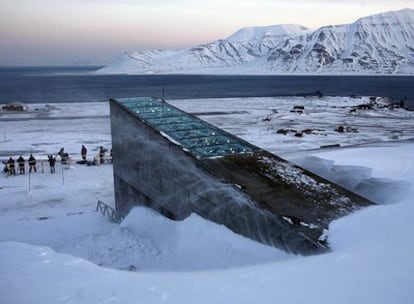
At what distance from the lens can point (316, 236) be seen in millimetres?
7844

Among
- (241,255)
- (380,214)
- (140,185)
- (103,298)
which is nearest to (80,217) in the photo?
(140,185)

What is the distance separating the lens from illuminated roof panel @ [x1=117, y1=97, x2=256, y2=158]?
11.5 m

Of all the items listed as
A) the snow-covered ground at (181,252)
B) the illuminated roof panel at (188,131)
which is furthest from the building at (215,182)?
the snow-covered ground at (181,252)

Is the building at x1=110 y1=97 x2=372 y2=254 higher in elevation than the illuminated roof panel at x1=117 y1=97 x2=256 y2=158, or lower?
lower

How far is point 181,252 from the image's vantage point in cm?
965

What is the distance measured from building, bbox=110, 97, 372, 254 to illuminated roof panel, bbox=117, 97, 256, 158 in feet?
0.10

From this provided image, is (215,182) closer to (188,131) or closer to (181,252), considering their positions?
(181,252)

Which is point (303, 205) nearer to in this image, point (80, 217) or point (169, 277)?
point (169, 277)

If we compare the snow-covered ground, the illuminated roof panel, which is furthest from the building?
the snow-covered ground

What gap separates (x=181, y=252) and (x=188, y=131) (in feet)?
14.0

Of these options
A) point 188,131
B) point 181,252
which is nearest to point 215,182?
point 181,252

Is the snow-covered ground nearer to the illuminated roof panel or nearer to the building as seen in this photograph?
the building

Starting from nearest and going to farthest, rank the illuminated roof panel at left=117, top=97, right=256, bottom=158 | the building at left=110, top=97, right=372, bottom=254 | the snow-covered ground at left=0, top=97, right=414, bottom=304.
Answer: the snow-covered ground at left=0, top=97, right=414, bottom=304 → the building at left=110, top=97, right=372, bottom=254 → the illuminated roof panel at left=117, top=97, right=256, bottom=158

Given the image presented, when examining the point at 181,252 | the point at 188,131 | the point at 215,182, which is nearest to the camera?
the point at 181,252
